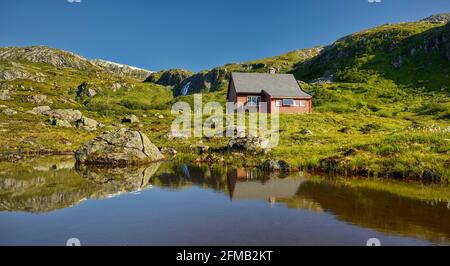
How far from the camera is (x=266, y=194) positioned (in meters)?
19.6

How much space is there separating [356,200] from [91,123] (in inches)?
2237

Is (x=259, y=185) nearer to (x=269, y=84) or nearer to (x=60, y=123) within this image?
(x=60, y=123)

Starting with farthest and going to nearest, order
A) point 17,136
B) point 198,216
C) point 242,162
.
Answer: point 17,136, point 242,162, point 198,216

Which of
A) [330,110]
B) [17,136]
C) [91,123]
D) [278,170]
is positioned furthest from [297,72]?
[278,170]

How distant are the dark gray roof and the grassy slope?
24.2ft

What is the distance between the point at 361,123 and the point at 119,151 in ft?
117

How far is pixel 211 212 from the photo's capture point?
51.6 ft

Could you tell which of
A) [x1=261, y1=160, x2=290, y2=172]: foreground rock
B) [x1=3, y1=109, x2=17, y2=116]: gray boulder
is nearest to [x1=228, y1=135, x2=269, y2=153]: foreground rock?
[x1=261, y1=160, x2=290, y2=172]: foreground rock

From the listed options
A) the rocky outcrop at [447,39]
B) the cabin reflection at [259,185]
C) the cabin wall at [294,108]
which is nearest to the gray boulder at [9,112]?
the cabin wall at [294,108]

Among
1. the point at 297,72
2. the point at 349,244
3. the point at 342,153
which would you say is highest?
the point at 297,72

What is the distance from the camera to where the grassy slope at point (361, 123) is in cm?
2659

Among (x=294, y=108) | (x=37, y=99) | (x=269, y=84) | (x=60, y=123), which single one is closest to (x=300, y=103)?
(x=294, y=108)

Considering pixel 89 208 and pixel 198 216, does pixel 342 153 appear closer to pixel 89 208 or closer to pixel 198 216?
pixel 198 216

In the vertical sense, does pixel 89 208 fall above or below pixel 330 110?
below
